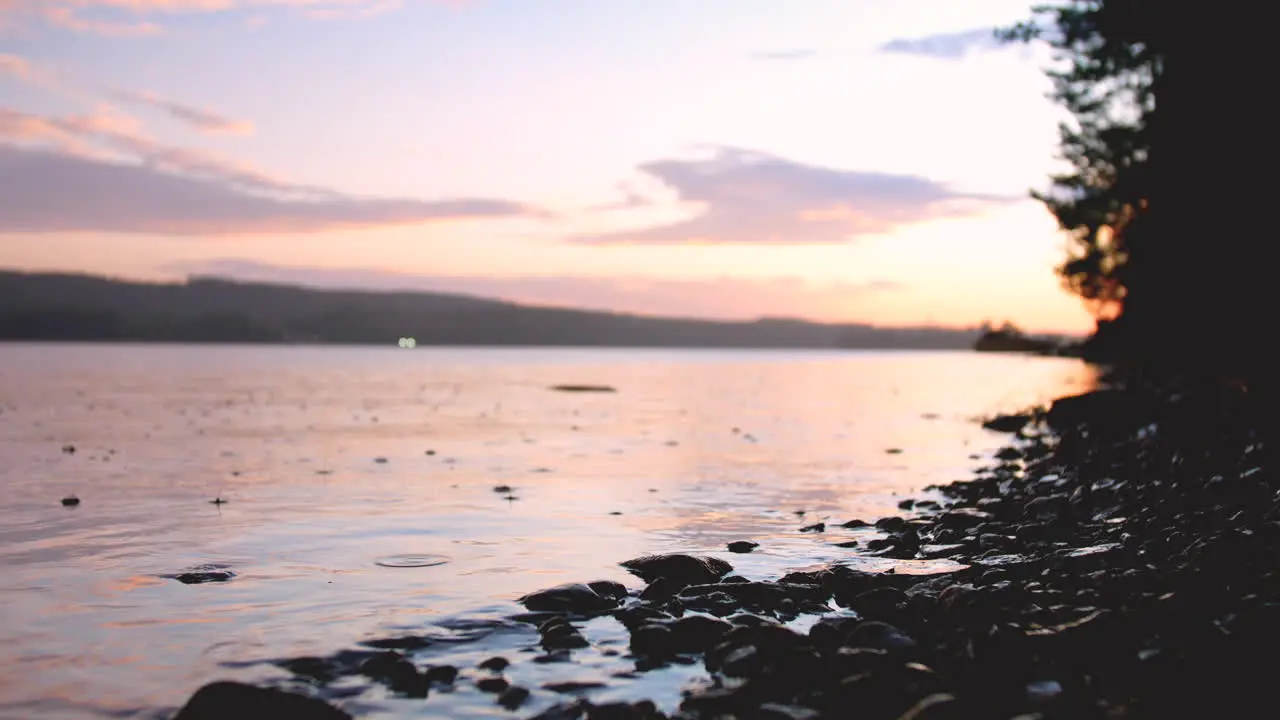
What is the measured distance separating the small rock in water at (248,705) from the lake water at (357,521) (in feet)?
1.81


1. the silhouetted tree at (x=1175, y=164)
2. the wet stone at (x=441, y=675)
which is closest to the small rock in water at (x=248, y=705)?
the wet stone at (x=441, y=675)

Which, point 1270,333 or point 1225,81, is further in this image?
point 1270,333

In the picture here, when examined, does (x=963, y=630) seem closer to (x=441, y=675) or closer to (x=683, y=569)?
(x=683, y=569)

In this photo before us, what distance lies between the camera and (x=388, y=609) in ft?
36.3

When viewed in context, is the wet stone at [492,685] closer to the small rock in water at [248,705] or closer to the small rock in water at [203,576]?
the small rock in water at [248,705]

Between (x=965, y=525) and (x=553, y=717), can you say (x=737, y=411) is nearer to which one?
(x=965, y=525)

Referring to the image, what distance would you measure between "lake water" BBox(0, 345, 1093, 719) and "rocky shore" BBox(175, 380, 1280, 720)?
1.38 feet

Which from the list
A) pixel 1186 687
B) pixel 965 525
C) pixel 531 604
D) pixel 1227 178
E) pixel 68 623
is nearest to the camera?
pixel 1186 687

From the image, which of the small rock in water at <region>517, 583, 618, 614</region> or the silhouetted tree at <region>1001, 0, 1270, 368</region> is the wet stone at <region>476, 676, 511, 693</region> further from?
the silhouetted tree at <region>1001, 0, 1270, 368</region>

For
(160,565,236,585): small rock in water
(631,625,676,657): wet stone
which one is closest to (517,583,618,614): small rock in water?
(631,625,676,657): wet stone

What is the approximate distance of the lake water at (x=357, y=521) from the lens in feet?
30.7

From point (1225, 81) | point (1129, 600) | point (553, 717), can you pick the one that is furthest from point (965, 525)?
point (1225, 81)

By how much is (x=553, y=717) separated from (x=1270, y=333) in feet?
92.7

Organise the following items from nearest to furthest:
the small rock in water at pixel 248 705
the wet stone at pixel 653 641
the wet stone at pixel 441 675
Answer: the small rock in water at pixel 248 705
the wet stone at pixel 441 675
the wet stone at pixel 653 641
